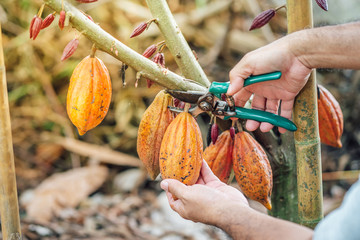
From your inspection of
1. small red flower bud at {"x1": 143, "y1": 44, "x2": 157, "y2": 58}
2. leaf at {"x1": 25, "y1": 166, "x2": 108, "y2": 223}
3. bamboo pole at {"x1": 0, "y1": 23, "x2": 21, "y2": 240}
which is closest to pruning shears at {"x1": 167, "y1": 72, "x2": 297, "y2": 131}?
small red flower bud at {"x1": 143, "y1": 44, "x2": 157, "y2": 58}

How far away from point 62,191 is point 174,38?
1673 mm

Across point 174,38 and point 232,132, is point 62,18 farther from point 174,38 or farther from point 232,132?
point 232,132

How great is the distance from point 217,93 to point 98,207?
1.61 metres

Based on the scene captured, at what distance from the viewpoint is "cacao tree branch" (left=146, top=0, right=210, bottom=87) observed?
105 centimetres

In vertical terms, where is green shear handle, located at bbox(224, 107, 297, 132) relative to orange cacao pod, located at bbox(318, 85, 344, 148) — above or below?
above

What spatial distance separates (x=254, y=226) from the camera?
0.89 m

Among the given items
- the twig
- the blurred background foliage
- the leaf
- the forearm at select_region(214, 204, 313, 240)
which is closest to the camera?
the forearm at select_region(214, 204, 313, 240)

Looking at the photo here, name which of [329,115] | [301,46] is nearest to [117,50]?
[301,46]

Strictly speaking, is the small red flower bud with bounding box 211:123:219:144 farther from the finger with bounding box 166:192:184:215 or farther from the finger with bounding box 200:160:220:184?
the finger with bounding box 166:192:184:215

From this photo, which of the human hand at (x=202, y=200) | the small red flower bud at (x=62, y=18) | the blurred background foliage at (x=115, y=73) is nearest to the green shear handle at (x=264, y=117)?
the human hand at (x=202, y=200)

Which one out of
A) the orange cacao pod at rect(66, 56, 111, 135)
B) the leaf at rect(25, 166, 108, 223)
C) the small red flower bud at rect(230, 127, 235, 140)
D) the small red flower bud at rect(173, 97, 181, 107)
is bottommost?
the leaf at rect(25, 166, 108, 223)

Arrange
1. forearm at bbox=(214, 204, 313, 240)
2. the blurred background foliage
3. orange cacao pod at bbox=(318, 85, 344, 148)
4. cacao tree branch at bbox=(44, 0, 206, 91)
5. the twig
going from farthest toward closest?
the blurred background foliage < the twig < orange cacao pod at bbox=(318, 85, 344, 148) < cacao tree branch at bbox=(44, 0, 206, 91) < forearm at bbox=(214, 204, 313, 240)

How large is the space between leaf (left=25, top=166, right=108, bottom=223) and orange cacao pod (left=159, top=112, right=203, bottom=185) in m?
1.39

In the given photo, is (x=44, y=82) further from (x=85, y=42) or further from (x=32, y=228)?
(x=32, y=228)
